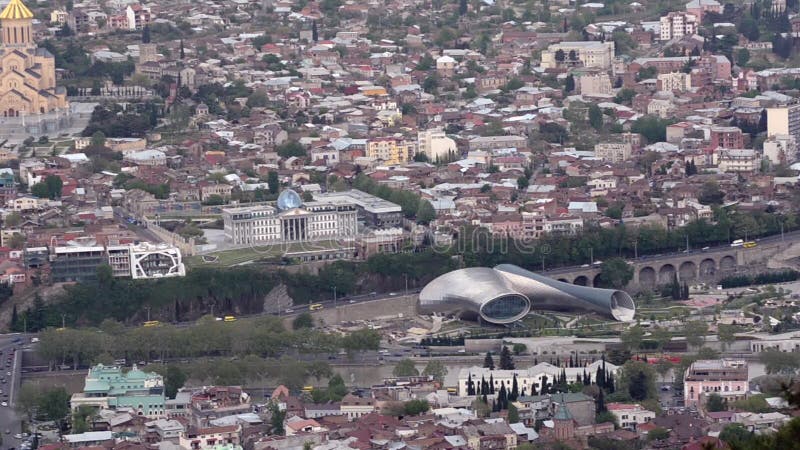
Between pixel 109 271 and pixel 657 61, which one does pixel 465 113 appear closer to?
pixel 657 61

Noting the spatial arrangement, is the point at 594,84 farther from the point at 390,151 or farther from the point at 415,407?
the point at 415,407

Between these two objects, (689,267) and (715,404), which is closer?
(715,404)

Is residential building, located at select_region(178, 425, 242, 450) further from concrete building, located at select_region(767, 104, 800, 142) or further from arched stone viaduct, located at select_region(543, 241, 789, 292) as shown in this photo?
concrete building, located at select_region(767, 104, 800, 142)

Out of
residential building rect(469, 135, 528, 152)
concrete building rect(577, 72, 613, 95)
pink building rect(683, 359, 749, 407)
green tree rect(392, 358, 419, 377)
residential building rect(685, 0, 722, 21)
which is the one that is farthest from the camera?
residential building rect(685, 0, 722, 21)

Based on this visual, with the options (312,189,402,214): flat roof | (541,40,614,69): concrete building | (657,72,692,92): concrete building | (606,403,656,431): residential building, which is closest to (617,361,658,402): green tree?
(606,403,656,431): residential building

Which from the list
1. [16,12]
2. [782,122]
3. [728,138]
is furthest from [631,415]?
[16,12]

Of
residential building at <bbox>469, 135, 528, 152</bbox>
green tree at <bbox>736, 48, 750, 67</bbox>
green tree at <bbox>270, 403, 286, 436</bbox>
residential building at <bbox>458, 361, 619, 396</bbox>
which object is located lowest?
green tree at <bbox>736, 48, 750, 67</bbox>

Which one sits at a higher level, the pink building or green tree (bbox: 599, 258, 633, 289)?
the pink building
